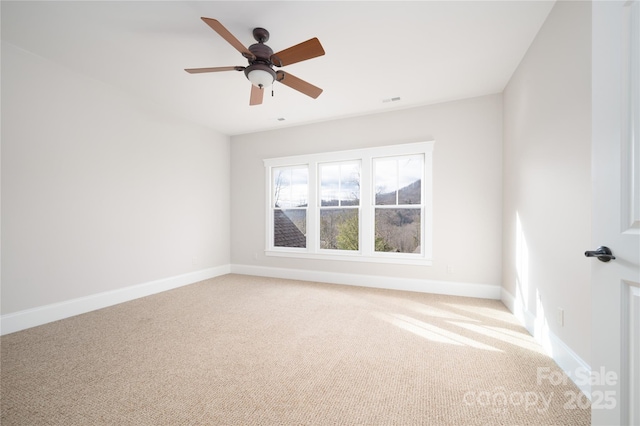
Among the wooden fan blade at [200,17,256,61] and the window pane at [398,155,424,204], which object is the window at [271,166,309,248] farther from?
the wooden fan blade at [200,17,256,61]

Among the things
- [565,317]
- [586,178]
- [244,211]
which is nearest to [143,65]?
[244,211]

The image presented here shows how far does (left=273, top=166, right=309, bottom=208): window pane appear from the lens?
4961mm

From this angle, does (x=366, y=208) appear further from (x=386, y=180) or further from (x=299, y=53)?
(x=299, y=53)

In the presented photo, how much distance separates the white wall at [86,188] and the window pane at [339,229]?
2.29m

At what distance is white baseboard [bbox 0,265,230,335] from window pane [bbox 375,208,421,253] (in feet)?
10.9

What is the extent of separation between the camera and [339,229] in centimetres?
465

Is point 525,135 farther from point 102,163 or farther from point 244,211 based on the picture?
point 102,163

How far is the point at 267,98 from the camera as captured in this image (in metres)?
3.74

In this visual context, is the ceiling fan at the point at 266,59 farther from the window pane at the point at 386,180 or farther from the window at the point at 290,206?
the window at the point at 290,206

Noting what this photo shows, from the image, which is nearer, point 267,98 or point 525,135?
point 525,135

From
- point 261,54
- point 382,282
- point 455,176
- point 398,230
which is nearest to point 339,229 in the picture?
point 398,230

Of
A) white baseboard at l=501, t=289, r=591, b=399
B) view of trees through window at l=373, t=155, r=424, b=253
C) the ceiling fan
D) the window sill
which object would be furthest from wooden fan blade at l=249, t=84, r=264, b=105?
white baseboard at l=501, t=289, r=591, b=399

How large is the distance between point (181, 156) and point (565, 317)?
203 inches

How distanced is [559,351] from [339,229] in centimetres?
314
